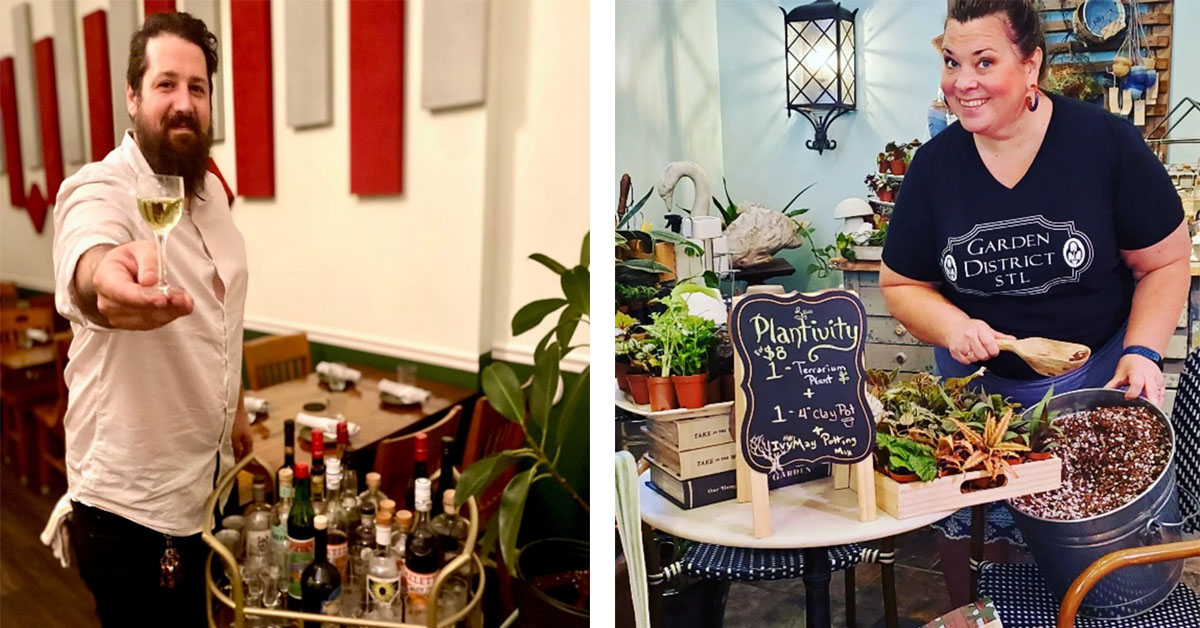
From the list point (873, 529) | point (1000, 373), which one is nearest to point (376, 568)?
point (873, 529)

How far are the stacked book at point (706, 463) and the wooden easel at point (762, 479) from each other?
17 mm

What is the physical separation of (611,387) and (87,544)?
1011mm

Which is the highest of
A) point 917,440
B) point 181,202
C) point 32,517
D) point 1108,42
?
point 1108,42

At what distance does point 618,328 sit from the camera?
131 centimetres

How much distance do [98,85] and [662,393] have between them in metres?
1.20

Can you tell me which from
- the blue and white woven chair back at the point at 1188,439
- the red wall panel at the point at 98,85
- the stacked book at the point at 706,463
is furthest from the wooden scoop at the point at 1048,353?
the red wall panel at the point at 98,85

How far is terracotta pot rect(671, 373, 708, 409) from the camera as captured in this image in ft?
4.12

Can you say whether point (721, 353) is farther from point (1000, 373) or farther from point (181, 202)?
point (181, 202)

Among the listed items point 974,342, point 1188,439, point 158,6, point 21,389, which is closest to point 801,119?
point 974,342

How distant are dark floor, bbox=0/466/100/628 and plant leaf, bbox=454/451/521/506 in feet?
2.41

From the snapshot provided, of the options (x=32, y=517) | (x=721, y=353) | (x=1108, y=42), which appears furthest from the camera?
(x=32, y=517)

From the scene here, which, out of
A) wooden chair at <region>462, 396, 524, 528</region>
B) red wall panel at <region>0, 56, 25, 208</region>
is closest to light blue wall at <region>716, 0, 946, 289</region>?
wooden chair at <region>462, 396, 524, 528</region>

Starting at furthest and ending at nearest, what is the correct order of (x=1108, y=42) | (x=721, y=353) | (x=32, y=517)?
1. (x=32, y=517)
2. (x=721, y=353)
3. (x=1108, y=42)

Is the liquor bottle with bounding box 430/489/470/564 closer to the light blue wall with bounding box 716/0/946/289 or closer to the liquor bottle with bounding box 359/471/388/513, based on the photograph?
the liquor bottle with bounding box 359/471/388/513
